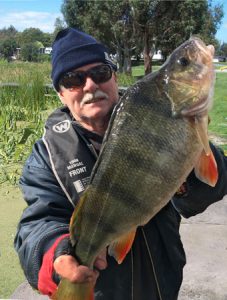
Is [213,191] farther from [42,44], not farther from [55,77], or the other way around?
[42,44]

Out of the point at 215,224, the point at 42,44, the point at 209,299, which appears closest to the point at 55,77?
the point at 209,299

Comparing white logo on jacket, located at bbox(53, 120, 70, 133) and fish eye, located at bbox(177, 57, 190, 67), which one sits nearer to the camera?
fish eye, located at bbox(177, 57, 190, 67)

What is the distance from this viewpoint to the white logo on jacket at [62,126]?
2489mm

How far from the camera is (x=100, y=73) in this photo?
2400 mm

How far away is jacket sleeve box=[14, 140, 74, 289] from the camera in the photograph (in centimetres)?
218

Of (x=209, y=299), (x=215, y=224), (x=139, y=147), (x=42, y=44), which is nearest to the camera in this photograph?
(x=139, y=147)

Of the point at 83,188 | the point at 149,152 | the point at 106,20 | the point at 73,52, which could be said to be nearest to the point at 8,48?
the point at 106,20

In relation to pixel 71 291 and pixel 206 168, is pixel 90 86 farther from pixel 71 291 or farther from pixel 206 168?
pixel 71 291

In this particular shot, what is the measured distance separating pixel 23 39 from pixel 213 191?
418ft

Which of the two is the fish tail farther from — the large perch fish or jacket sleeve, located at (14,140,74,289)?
jacket sleeve, located at (14,140,74,289)

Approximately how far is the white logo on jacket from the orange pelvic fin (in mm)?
810

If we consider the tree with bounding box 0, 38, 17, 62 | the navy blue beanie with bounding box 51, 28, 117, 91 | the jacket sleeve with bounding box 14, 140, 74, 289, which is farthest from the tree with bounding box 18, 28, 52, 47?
the jacket sleeve with bounding box 14, 140, 74, 289

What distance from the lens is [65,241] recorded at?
2.09 metres

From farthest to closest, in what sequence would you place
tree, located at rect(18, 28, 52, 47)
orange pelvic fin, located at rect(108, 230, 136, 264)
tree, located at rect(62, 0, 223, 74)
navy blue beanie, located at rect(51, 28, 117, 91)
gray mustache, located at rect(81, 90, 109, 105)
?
tree, located at rect(18, 28, 52, 47), tree, located at rect(62, 0, 223, 74), navy blue beanie, located at rect(51, 28, 117, 91), gray mustache, located at rect(81, 90, 109, 105), orange pelvic fin, located at rect(108, 230, 136, 264)
